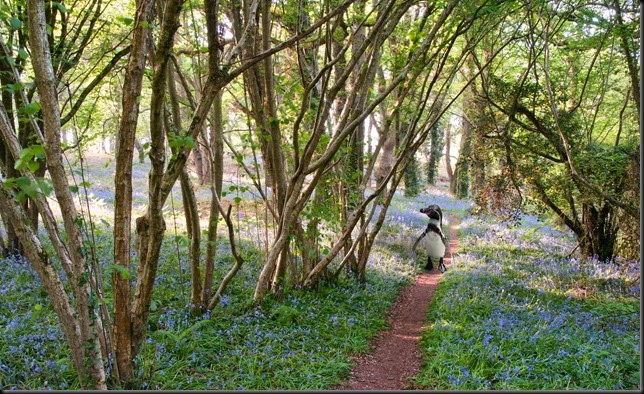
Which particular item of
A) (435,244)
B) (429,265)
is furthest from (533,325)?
(429,265)

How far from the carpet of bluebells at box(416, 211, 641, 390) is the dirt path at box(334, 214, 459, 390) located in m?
0.21

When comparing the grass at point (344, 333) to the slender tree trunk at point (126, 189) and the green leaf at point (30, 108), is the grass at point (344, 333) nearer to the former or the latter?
the slender tree trunk at point (126, 189)

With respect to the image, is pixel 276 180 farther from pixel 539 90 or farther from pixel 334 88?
pixel 539 90

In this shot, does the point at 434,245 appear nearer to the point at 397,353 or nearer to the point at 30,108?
the point at 397,353

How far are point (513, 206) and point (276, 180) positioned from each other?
24.9 ft

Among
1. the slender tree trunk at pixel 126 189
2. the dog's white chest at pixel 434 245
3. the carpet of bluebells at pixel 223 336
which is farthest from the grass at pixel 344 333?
the dog's white chest at pixel 434 245

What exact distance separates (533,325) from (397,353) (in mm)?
2054

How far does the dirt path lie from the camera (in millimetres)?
4934

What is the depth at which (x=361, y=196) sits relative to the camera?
25.6 ft

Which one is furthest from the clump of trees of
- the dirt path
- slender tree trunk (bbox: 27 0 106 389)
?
the dirt path

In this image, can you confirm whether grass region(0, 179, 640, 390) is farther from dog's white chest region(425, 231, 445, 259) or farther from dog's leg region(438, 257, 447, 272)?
dog's white chest region(425, 231, 445, 259)

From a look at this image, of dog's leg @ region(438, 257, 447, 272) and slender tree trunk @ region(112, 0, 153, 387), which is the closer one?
slender tree trunk @ region(112, 0, 153, 387)

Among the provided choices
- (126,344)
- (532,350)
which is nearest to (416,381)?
(532,350)

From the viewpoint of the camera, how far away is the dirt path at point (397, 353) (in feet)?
16.2
